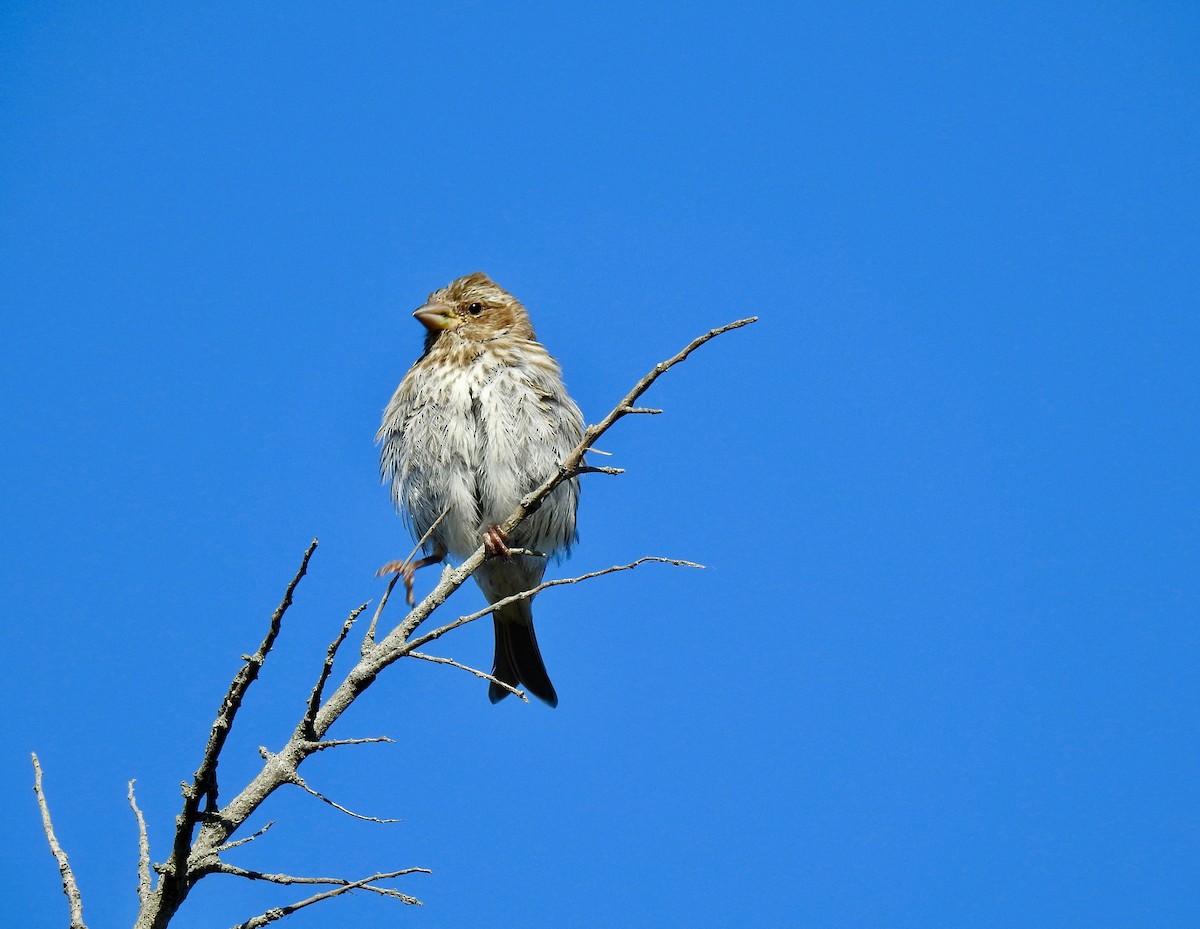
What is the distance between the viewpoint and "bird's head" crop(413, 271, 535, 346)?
22.3 ft

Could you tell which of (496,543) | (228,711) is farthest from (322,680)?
(496,543)

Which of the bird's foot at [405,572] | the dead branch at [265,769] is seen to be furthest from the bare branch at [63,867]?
the bird's foot at [405,572]

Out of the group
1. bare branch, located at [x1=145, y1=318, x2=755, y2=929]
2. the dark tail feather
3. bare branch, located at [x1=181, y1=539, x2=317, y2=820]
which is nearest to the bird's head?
the dark tail feather

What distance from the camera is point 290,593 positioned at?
3371mm

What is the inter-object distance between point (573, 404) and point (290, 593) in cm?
332

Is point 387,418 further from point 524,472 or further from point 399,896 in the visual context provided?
point 399,896

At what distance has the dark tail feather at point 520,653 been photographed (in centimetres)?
671

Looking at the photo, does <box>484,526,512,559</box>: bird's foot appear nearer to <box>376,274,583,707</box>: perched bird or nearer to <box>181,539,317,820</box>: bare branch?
<box>376,274,583,707</box>: perched bird

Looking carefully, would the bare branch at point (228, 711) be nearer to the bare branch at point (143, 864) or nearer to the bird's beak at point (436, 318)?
the bare branch at point (143, 864)

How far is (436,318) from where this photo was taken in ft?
22.6

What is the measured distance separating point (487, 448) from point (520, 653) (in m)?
1.54

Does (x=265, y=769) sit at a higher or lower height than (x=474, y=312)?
lower

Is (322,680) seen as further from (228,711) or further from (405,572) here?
(405,572)

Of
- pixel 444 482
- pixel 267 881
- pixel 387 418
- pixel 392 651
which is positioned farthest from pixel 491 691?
pixel 267 881
